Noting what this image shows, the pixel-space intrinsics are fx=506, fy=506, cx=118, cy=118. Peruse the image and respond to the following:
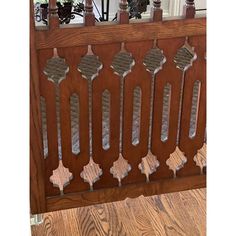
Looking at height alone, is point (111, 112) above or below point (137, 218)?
above

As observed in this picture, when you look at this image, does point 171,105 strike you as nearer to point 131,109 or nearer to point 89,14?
point 131,109

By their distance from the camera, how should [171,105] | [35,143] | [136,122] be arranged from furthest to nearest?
[136,122] → [171,105] → [35,143]

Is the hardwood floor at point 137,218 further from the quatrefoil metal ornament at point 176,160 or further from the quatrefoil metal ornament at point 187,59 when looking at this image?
the quatrefoil metal ornament at point 187,59

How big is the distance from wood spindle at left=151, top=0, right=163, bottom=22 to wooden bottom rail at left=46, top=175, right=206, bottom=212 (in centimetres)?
70

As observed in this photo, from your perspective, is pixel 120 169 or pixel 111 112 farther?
pixel 120 169

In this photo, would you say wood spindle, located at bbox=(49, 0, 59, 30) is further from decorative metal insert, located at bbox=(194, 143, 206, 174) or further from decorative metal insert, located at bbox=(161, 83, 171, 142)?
decorative metal insert, located at bbox=(194, 143, 206, 174)

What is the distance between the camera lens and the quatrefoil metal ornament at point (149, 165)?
201 cm

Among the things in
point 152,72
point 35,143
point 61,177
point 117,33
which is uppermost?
point 117,33

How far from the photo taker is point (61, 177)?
6.41 feet

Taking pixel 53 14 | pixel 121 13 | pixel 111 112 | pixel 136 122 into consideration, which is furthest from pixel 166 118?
pixel 53 14

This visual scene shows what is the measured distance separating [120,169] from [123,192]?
100 mm
